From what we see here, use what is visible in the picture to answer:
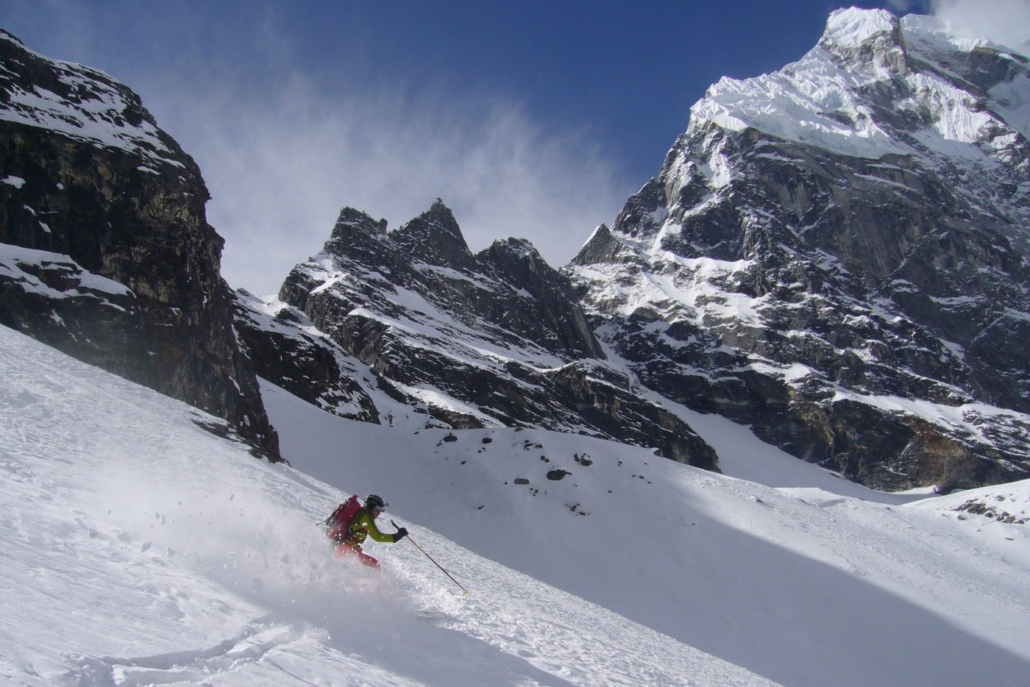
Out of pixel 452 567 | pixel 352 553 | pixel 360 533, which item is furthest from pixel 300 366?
pixel 352 553

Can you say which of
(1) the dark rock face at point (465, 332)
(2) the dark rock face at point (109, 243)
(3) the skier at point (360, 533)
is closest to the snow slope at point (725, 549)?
(2) the dark rock face at point (109, 243)

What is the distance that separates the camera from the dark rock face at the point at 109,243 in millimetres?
29391

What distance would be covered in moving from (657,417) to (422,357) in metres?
39.9

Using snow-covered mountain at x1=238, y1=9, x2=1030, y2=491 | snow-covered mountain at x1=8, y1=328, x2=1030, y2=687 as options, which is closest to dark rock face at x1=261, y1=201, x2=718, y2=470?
snow-covered mountain at x1=238, y1=9, x2=1030, y2=491

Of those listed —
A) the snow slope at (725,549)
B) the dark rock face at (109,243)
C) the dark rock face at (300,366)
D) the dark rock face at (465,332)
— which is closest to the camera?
the snow slope at (725,549)

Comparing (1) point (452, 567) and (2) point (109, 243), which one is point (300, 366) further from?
(1) point (452, 567)

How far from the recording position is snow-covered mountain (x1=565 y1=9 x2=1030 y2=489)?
12319cm

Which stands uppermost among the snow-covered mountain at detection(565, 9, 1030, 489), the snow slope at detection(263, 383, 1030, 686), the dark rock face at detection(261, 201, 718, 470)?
the snow-covered mountain at detection(565, 9, 1030, 489)

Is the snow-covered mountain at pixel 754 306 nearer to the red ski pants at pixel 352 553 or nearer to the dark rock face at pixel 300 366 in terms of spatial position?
the dark rock face at pixel 300 366

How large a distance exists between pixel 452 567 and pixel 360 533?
16.0 ft

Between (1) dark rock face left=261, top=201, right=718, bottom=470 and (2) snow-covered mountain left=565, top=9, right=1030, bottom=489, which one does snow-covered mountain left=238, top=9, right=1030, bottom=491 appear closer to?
(1) dark rock face left=261, top=201, right=718, bottom=470

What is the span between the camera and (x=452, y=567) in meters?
15.1

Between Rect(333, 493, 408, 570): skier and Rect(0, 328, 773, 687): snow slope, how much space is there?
0.83 ft

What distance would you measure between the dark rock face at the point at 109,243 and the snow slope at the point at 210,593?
14136 millimetres
